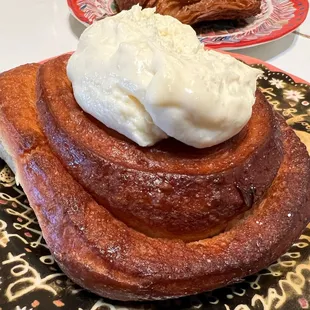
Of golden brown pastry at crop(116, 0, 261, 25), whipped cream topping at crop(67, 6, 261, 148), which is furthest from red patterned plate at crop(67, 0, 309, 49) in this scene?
whipped cream topping at crop(67, 6, 261, 148)

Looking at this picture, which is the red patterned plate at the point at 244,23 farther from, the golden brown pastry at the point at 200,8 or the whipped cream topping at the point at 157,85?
the whipped cream topping at the point at 157,85

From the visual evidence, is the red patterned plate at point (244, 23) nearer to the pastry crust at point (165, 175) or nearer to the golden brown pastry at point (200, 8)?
the golden brown pastry at point (200, 8)

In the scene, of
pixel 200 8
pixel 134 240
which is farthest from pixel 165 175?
pixel 200 8

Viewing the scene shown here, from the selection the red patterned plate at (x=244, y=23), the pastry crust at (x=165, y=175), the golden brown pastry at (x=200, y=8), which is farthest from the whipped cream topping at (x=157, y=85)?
the golden brown pastry at (x=200, y=8)

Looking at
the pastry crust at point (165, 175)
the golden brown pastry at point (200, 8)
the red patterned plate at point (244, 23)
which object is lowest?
the red patterned plate at point (244, 23)

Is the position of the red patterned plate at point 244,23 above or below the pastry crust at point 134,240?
below

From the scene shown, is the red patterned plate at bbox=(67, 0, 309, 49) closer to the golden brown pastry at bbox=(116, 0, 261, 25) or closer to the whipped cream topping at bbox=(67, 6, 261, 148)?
the golden brown pastry at bbox=(116, 0, 261, 25)

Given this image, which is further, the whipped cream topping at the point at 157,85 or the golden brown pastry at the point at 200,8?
the golden brown pastry at the point at 200,8
